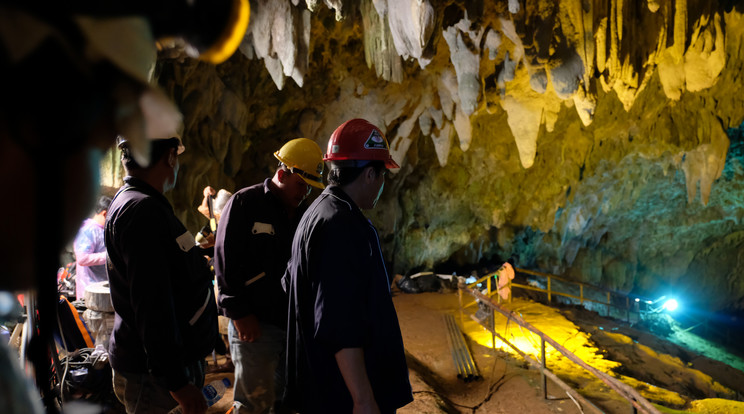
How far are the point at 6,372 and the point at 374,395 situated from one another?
52.2 inches

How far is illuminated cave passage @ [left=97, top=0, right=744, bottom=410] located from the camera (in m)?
6.42

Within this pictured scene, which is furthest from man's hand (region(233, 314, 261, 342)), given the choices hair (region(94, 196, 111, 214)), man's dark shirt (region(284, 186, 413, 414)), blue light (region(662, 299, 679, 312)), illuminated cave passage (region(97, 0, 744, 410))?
blue light (region(662, 299, 679, 312))

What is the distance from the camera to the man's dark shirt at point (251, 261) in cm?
259

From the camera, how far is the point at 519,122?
895 centimetres

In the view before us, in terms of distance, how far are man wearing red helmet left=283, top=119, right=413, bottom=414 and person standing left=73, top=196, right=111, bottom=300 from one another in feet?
9.56

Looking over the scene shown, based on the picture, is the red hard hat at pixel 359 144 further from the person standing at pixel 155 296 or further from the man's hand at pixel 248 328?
the man's hand at pixel 248 328

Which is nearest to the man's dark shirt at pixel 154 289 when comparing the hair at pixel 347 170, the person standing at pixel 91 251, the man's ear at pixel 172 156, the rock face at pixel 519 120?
the man's ear at pixel 172 156

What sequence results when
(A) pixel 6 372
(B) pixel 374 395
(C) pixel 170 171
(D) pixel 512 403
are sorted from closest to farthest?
(A) pixel 6 372, (B) pixel 374 395, (C) pixel 170 171, (D) pixel 512 403

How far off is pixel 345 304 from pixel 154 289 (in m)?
0.84

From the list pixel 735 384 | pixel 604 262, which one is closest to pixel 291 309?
pixel 735 384

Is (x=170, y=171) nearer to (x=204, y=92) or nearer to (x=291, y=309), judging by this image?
(x=291, y=309)

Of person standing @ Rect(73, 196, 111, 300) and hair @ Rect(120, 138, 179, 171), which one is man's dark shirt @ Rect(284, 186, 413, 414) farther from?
person standing @ Rect(73, 196, 111, 300)

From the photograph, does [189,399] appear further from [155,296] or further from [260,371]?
[260,371]

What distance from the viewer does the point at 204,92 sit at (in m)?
7.38
